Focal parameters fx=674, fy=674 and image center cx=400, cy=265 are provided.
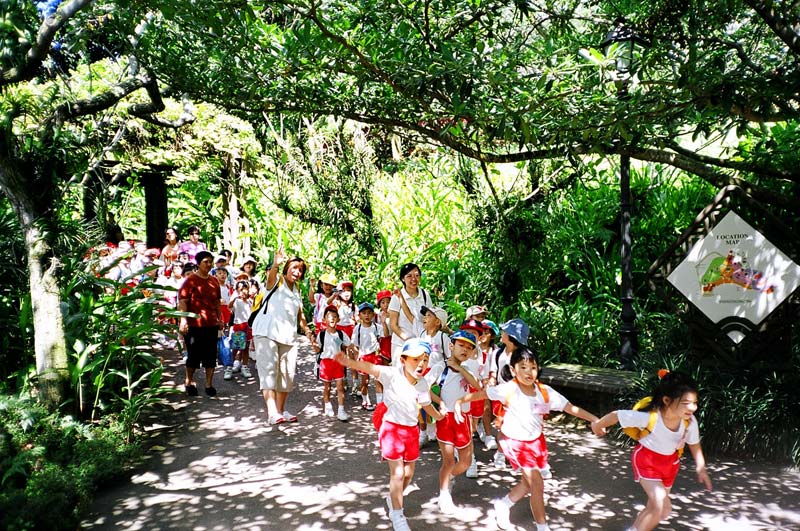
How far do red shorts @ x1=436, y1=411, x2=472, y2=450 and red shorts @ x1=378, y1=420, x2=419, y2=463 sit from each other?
1.48ft

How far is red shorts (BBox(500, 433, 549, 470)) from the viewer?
438cm

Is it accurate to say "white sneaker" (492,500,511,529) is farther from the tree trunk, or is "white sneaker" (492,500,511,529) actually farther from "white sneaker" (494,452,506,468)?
the tree trunk

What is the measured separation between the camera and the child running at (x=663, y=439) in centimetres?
409

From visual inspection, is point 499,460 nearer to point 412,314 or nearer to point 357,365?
point 412,314

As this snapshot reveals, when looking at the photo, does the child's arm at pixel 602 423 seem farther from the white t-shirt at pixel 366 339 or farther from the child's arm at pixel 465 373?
the white t-shirt at pixel 366 339

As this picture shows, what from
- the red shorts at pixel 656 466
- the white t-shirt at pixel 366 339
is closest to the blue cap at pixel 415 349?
the red shorts at pixel 656 466

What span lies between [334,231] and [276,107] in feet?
19.6

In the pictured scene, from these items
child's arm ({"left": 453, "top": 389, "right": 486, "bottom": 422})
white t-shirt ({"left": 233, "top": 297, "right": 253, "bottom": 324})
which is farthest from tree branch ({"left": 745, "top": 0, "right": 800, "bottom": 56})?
white t-shirt ({"left": 233, "top": 297, "right": 253, "bottom": 324})

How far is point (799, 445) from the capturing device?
18.5 ft

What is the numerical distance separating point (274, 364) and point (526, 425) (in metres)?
3.30

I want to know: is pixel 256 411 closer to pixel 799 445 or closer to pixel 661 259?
pixel 661 259

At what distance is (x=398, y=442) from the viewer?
4.49 meters

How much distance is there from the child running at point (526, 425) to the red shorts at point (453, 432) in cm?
31

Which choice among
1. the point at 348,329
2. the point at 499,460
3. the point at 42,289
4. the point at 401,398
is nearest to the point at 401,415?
the point at 401,398
